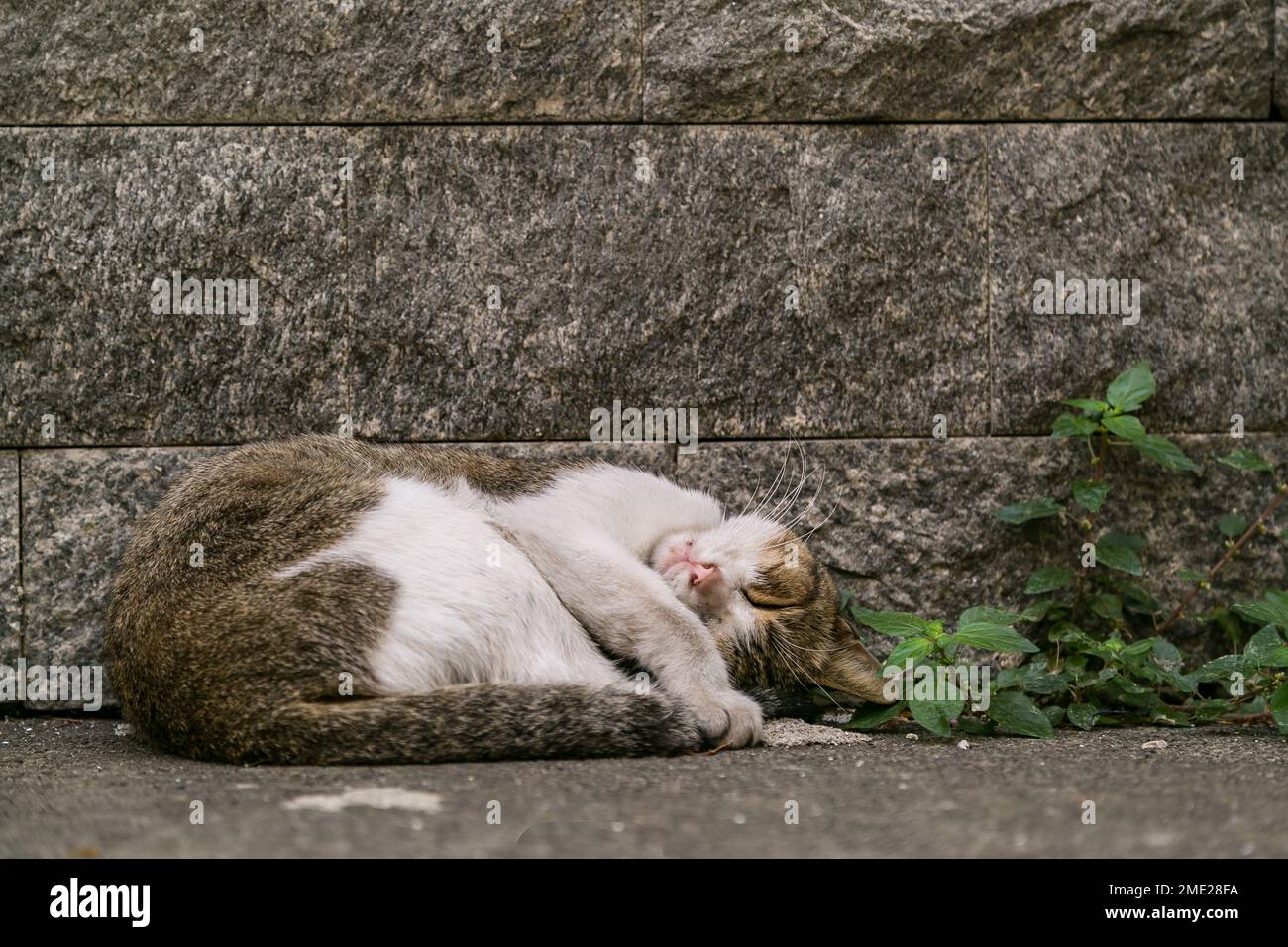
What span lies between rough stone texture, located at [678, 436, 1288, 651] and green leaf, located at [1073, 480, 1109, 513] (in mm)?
146

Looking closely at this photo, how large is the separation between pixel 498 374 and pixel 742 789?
2339 millimetres

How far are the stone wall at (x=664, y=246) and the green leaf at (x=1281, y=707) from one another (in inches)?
40.9

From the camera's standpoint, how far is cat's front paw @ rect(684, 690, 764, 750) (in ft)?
12.2

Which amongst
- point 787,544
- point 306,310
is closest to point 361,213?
point 306,310

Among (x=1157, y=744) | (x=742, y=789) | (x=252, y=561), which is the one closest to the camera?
(x=742, y=789)

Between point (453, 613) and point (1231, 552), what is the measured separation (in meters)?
3.35

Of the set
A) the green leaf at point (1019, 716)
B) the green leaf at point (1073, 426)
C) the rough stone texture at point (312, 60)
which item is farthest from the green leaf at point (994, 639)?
the rough stone texture at point (312, 60)

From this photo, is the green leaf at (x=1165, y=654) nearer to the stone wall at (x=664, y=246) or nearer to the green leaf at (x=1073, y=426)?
the stone wall at (x=664, y=246)

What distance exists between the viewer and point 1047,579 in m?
4.88

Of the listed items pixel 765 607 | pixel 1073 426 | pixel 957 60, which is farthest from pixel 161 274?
pixel 1073 426

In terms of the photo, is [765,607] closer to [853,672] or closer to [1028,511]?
[853,672]

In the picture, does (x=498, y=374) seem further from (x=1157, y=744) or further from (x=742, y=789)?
(x=1157, y=744)

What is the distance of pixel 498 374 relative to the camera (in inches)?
191

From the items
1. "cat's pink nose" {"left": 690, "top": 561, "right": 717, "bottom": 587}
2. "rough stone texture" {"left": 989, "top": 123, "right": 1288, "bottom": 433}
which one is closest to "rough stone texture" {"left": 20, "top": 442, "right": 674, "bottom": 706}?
"cat's pink nose" {"left": 690, "top": 561, "right": 717, "bottom": 587}
